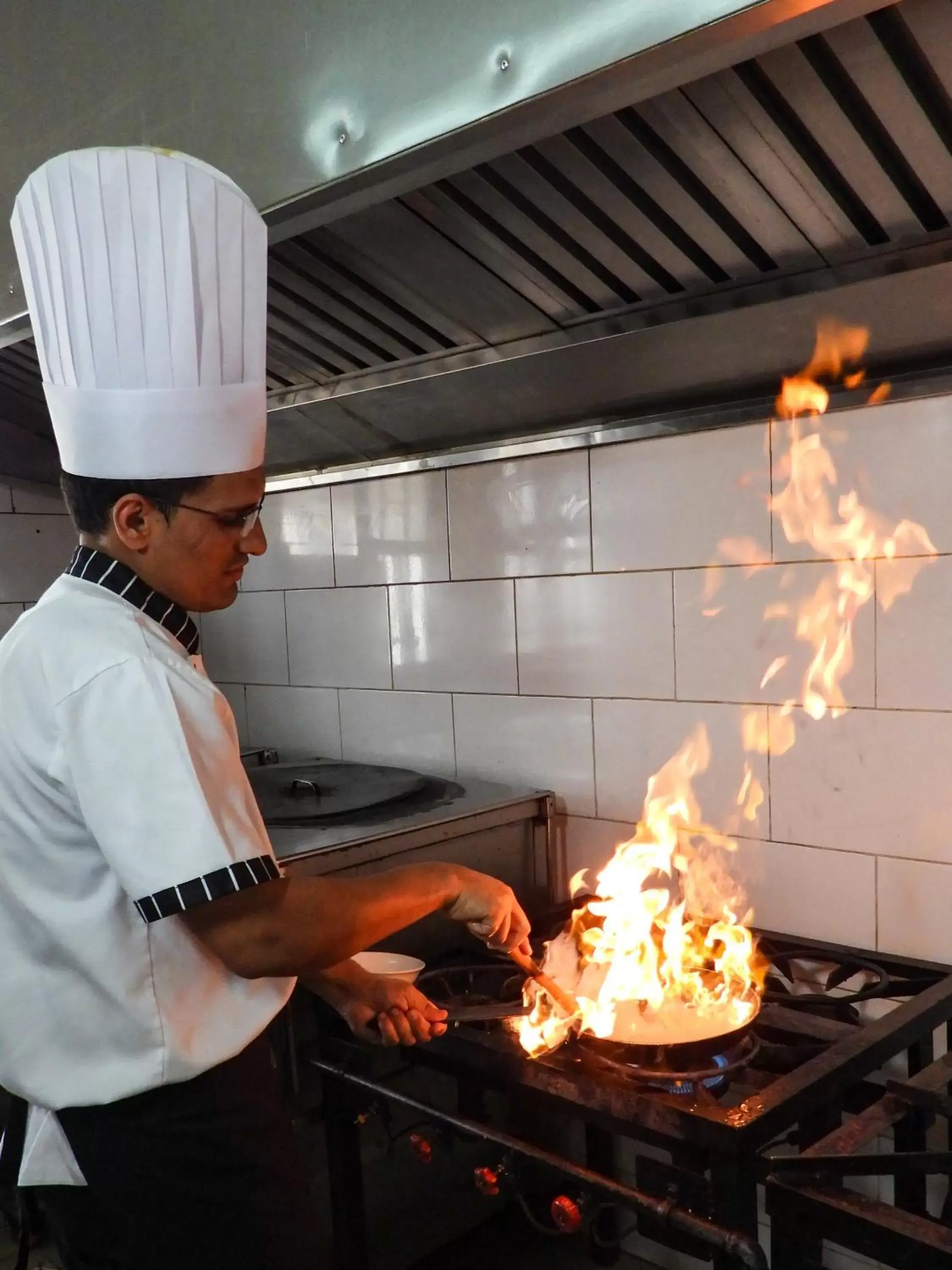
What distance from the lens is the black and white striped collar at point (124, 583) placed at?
870 mm

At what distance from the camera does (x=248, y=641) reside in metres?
2.22

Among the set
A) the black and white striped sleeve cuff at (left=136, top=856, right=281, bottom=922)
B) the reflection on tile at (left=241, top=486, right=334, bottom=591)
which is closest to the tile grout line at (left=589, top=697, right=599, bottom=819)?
the reflection on tile at (left=241, top=486, right=334, bottom=591)

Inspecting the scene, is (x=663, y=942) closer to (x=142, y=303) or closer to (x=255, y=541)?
(x=255, y=541)

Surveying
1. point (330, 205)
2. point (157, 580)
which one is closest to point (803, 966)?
point (157, 580)

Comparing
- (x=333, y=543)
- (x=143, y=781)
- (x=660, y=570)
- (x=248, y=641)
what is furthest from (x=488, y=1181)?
(x=248, y=641)

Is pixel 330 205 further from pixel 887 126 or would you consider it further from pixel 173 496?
pixel 887 126

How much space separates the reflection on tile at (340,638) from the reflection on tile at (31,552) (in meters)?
0.64

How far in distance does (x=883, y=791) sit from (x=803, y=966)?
26 centimetres

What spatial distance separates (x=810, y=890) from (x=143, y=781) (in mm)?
935

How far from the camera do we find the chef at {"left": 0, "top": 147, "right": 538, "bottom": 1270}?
0.79 meters

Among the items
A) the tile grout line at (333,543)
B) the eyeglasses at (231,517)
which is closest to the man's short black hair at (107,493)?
the eyeglasses at (231,517)

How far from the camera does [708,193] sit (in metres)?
1.02

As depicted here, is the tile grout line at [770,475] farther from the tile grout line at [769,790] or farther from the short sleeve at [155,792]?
the short sleeve at [155,792]

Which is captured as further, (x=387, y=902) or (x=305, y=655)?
(x=305, y=655)
